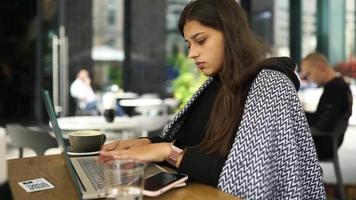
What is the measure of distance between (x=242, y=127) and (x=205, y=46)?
34 cm

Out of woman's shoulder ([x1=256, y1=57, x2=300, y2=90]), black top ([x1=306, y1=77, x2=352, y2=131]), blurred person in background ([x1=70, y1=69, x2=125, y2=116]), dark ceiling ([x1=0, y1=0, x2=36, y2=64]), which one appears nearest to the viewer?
woman's shoulder ([x1=256, y1=57, x2=300, y2=90])

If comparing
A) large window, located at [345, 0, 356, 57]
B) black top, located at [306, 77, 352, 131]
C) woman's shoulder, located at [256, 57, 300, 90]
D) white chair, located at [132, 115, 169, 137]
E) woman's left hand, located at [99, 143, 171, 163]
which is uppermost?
large window, located at [345, 0, 356, 57]

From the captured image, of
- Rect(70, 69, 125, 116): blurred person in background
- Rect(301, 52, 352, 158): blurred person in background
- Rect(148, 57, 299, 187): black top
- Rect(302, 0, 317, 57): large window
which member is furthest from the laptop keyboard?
Rect(302, 0, 317, 57): large window

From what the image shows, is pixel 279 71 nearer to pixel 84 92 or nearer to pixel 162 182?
pixel 162 182

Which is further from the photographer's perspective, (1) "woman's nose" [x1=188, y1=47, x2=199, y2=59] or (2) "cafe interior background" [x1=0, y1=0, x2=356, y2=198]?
(2) "cafe interior background" [x1=0, y1=0, x2=356, y2=198]

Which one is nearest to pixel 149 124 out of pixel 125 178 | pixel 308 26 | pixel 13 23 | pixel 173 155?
pixel 173 155

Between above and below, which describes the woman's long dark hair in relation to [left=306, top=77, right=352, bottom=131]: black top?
above

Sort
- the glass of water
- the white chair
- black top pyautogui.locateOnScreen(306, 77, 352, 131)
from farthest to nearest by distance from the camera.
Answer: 1. the white chair
2. black top pyautogui.locateOnScreen(306, 77, 352, 131)
3. the glass of water

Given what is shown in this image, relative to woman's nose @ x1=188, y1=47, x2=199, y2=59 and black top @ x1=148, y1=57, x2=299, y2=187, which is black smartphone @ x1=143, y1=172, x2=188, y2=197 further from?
woman's nose @ x1=188, y1=47, x2=199, y2=59

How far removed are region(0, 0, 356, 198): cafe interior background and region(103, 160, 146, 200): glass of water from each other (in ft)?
17.9

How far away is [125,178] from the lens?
0.93 m

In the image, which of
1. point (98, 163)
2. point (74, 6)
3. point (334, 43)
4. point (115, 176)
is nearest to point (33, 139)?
point (98, 163)

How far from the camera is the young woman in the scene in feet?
3.76

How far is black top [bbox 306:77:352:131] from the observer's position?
3512 millimetres
